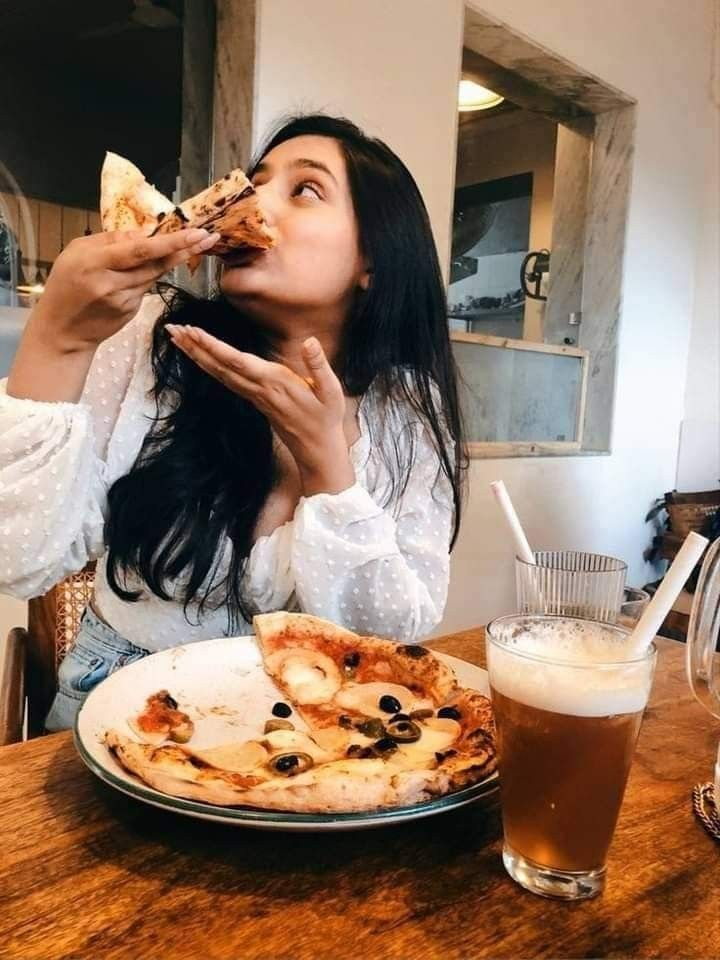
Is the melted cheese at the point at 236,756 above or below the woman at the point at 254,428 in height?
below

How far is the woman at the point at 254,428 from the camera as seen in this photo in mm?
821

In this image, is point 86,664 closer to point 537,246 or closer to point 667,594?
point 667,594

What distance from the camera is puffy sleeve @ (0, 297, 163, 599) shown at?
0.83m

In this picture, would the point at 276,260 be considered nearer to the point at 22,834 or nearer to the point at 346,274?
the point at 346,274

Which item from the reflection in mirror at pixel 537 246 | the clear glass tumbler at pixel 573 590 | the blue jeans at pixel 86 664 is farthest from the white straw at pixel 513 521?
the reflection in mirror at pixel 537 246

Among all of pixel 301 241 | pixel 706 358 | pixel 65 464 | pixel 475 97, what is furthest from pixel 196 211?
pixel 706 358

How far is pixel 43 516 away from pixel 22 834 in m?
0.42

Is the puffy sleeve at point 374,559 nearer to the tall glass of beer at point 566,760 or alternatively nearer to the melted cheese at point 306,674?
the melted cheese at point 306,674

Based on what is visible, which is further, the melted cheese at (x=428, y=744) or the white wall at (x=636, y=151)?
the white wall at (x=636, y=151)

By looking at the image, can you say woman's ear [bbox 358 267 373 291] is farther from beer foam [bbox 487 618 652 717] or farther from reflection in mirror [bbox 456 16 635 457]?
reflection in mirror [bbox 456 16 635 457]

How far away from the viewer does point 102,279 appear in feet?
2.45

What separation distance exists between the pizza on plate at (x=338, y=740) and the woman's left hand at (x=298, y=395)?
0.65 ft

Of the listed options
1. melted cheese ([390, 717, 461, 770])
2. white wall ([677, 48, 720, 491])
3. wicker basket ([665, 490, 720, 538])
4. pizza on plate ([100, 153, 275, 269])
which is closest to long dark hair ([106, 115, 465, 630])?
pizza on plate ([100, 153, 275, 269])

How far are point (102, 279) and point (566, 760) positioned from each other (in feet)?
1.91
